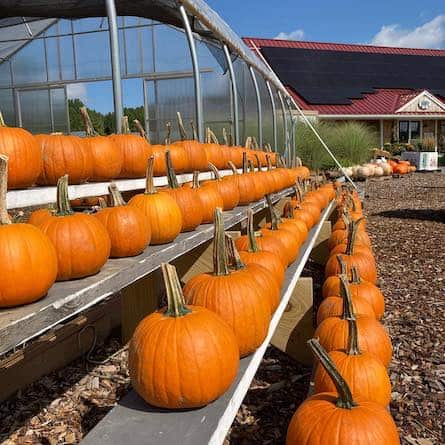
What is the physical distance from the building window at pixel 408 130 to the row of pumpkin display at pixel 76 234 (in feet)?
85.1

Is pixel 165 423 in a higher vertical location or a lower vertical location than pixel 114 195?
lower

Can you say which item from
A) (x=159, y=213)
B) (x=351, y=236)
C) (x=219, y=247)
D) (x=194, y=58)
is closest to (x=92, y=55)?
(x=194, y=58)

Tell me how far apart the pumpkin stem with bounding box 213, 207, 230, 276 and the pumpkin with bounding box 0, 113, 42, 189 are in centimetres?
76

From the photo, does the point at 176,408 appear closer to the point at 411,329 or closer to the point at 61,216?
the point at 61,216

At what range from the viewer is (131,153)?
9.29 ft

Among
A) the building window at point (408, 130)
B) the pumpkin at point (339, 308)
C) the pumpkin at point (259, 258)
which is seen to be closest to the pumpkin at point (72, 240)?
the pumpkin at point (259, 258)

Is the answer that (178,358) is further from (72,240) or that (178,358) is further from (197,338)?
(72,240)

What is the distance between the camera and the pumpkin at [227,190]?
3.48 meters

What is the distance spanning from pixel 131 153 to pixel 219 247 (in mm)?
1266

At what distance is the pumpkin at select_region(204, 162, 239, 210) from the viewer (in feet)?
11.4

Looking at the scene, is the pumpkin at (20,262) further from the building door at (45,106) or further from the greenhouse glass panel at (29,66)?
the greenhouse glass panel at (29,66)

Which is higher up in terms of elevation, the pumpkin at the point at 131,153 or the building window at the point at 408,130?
the building window at the point at 408,130

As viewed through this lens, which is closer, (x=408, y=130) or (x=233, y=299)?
(x=233, y=299)

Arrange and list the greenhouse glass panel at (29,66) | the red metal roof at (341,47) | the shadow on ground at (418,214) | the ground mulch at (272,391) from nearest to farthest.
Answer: the ground mulch at (272,391), the shadow on ground at (418,214), the greenhouse glass panel at (29,66), the red metal roof at (341,47)
